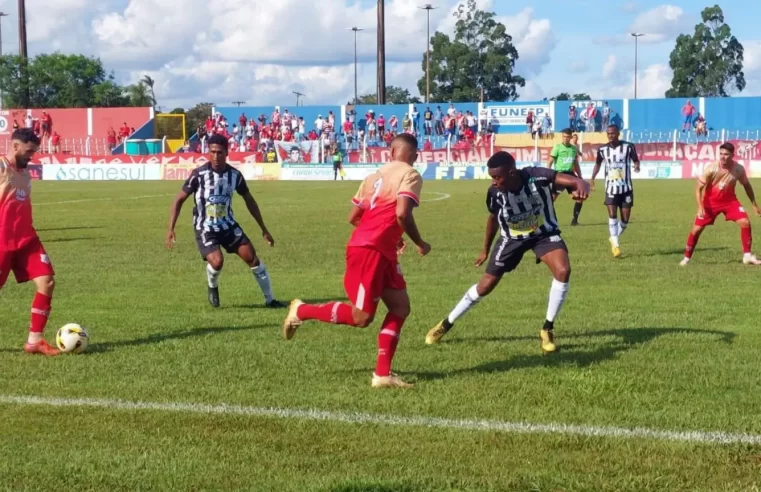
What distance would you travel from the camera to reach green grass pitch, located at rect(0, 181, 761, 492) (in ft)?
16.4

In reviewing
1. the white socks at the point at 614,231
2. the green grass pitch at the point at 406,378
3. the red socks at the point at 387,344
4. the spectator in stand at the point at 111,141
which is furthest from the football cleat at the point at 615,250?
the spectator in stand at the point at 111,141

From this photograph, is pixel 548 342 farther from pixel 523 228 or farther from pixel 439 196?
pixel 439 196

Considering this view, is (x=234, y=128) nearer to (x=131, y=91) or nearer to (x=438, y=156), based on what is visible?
(x=438, y=156)

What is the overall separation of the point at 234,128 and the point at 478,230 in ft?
135

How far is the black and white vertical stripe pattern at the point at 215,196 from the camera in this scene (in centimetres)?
1045

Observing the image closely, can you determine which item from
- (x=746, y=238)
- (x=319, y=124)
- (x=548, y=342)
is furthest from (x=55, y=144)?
(x=548, y=342)

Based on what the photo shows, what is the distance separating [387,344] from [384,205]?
965mm

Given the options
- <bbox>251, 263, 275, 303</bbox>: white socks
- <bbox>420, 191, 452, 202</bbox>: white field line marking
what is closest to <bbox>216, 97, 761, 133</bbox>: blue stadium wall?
<bbox>420, 191, 452, 202</bbox>: white field line marking

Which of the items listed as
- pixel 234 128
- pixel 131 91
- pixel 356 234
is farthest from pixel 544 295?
pixel 131 91

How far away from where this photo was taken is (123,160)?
5422 centimetres

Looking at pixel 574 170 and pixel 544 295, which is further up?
pixel 574 170

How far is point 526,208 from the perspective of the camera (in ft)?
26.8

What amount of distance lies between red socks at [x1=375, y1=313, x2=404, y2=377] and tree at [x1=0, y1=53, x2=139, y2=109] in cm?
7555

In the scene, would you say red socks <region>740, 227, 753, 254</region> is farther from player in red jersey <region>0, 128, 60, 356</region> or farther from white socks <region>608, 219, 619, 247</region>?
player in red jersey <region>0, 128, 60, 356</region>
